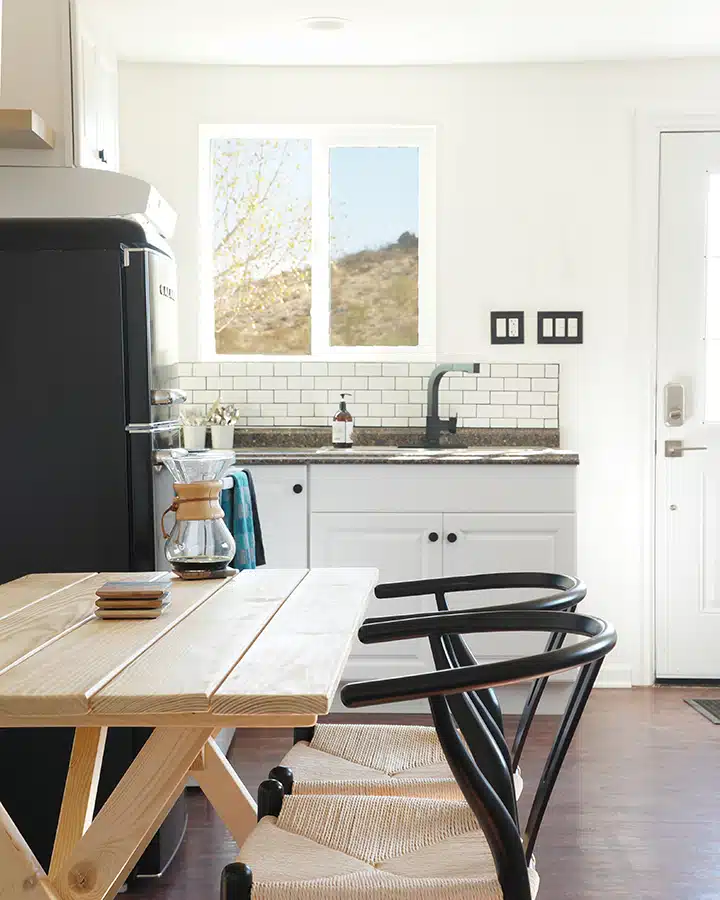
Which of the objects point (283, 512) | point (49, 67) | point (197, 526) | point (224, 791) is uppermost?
point (49, 67)

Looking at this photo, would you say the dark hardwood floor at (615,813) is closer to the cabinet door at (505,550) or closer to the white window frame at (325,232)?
the cabinet door at (505,550)

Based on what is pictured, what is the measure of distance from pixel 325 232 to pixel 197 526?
8.74 ft

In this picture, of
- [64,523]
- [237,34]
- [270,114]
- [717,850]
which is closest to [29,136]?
[64,523]

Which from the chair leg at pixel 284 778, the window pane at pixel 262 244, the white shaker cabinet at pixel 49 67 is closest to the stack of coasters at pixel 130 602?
the chair leg at pixel 284 778

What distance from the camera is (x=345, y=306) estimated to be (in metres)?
4.61

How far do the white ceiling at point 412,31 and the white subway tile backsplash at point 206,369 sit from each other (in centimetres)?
122

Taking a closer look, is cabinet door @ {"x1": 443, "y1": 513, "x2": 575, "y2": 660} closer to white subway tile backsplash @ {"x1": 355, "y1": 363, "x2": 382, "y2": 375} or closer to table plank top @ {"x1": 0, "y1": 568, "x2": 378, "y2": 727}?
white subway tile backsplash @ {"x1": 355, "y1": 363, "x2": 382, "y2": 375}

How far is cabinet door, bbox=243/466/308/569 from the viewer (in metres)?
3.96

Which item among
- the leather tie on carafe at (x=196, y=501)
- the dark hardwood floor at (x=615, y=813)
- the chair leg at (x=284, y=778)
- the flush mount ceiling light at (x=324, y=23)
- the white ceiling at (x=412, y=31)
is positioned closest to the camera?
the chair leg at (x=284, y=778)

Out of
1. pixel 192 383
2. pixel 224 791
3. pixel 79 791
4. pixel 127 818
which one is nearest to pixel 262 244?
pixel 192 383

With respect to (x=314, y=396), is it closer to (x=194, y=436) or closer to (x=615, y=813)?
(x=194, y=436)

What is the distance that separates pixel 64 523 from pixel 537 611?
1.45 m

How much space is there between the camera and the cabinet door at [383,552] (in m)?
3.96

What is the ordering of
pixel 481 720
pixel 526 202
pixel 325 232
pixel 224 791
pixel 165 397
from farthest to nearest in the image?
pixel 325 232, pixel 526 202, pixel 165 397, pixel 224 791, pixel 481 720
